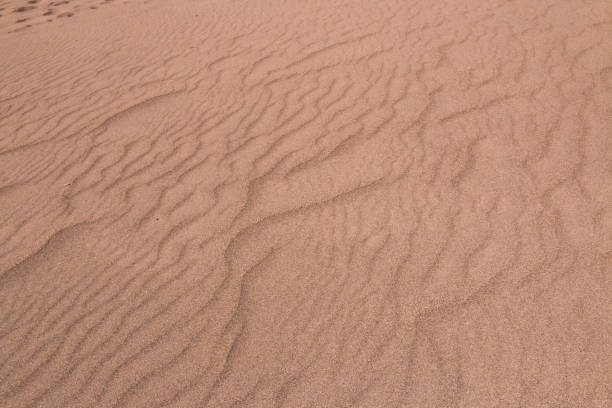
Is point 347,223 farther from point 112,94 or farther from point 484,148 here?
point 112,94

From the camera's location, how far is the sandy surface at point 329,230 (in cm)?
189

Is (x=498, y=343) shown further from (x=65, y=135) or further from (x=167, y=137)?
(x=65, y=135)

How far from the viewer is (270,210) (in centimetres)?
274

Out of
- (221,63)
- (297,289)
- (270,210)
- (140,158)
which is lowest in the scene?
(297,289)

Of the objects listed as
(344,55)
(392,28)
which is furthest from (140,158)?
(392,28)

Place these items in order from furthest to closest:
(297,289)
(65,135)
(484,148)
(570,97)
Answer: (65,135), (570,97), (484,148), (297,289)

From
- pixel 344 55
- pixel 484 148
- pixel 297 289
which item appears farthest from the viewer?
pixel 344 55

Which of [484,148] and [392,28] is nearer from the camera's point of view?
[484,148]

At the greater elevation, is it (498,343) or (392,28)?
(392,28)

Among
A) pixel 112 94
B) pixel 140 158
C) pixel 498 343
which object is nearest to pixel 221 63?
pixel 112 94

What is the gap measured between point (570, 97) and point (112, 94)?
4.39 metres

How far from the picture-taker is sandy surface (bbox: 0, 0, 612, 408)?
Answer: 1.89 m

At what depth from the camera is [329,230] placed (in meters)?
2.53

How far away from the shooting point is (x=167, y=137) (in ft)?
12.1
